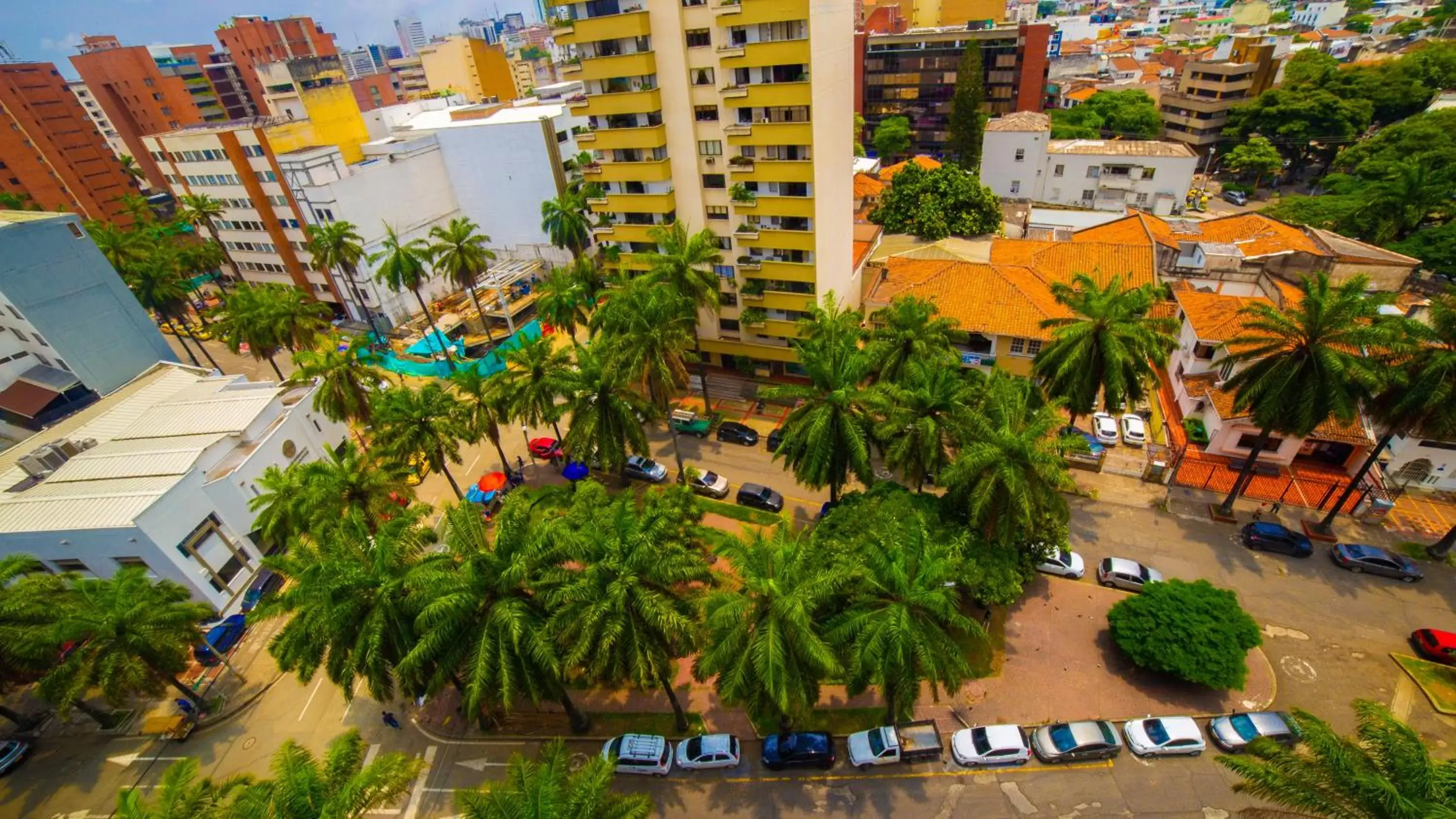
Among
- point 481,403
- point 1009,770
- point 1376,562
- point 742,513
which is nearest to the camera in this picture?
point 1009,770

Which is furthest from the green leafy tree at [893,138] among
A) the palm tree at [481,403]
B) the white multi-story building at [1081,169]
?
the palm tree at [481,403]

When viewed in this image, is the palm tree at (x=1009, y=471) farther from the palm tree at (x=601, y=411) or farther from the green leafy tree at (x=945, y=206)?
the green leafy tree at (x=945, y=206)

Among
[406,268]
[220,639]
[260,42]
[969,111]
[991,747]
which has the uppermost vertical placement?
[260,42]

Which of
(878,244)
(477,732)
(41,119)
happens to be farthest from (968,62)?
(41,119)

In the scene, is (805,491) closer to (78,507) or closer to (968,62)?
(78,507)

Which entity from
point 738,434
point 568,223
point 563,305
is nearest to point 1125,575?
point 738,434

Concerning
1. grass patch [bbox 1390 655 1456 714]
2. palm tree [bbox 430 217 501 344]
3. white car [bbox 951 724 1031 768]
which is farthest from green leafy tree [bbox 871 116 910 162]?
white car [bbox 951 724 1031 768]

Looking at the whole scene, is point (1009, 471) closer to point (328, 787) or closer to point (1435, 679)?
point (1435, 679)
